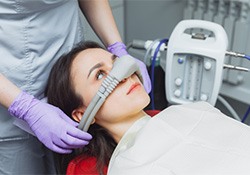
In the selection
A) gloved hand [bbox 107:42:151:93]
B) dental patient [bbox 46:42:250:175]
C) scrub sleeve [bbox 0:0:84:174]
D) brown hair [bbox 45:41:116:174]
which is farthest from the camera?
gloved hand [bbox 107:42:151:93]

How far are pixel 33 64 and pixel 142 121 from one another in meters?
0.45

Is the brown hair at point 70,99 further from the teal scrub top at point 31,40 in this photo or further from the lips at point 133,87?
the lips at point 133,87

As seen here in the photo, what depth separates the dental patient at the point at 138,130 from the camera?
1.11 meters

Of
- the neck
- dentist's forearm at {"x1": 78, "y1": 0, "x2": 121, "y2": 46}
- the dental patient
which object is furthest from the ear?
dentist's forearm at {"x1": 78, "y1": 0, "x2": 121, "y2": 46}

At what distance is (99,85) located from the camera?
127 cm

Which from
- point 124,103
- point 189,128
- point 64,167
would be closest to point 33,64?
point 124,103

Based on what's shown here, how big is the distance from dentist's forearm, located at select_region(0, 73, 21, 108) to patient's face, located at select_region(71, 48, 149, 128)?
23 centimetres


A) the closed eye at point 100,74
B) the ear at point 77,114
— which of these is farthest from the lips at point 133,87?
the ear at point 77,114

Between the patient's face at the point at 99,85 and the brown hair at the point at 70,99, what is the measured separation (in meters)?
0.03

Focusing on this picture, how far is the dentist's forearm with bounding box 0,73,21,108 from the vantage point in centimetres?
116

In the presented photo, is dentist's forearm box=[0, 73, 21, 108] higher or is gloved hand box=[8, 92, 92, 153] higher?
dentist's forearm box=[0, 73, 21, 108]

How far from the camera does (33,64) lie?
4.23 feet

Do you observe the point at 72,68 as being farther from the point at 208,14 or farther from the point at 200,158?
the point at 208,14

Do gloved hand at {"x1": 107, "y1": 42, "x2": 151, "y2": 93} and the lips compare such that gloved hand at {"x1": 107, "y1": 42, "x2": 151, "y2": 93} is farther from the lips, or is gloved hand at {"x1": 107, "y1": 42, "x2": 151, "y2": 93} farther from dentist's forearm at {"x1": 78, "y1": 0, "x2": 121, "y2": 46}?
the lips
